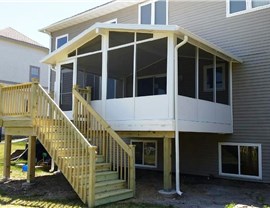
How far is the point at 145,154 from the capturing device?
44.1 feet

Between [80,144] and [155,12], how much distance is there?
768cm

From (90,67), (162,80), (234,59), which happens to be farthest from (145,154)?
(234,59)

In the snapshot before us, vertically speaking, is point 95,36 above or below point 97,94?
above

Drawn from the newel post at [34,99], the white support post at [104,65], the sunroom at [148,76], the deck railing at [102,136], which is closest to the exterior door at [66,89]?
the sunroom at [148,76]

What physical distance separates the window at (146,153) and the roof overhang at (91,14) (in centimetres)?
626

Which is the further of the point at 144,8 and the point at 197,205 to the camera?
the point at 144,8

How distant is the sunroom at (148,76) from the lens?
333 inches

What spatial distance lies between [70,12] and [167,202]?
12.1m

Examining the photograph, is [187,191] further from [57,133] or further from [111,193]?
[57,133]

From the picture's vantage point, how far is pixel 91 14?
15.3 metres

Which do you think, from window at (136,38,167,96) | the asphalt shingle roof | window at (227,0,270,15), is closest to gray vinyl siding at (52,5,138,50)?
window at (136,38,167,96)

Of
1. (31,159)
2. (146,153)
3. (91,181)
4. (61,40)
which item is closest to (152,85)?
(146,153)

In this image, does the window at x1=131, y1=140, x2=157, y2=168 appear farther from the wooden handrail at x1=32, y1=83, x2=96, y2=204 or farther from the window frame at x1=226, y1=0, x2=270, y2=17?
the window frame at x1=226, y1=0, x2=270, y2=17

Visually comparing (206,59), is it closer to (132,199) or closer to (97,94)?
(97,94)
